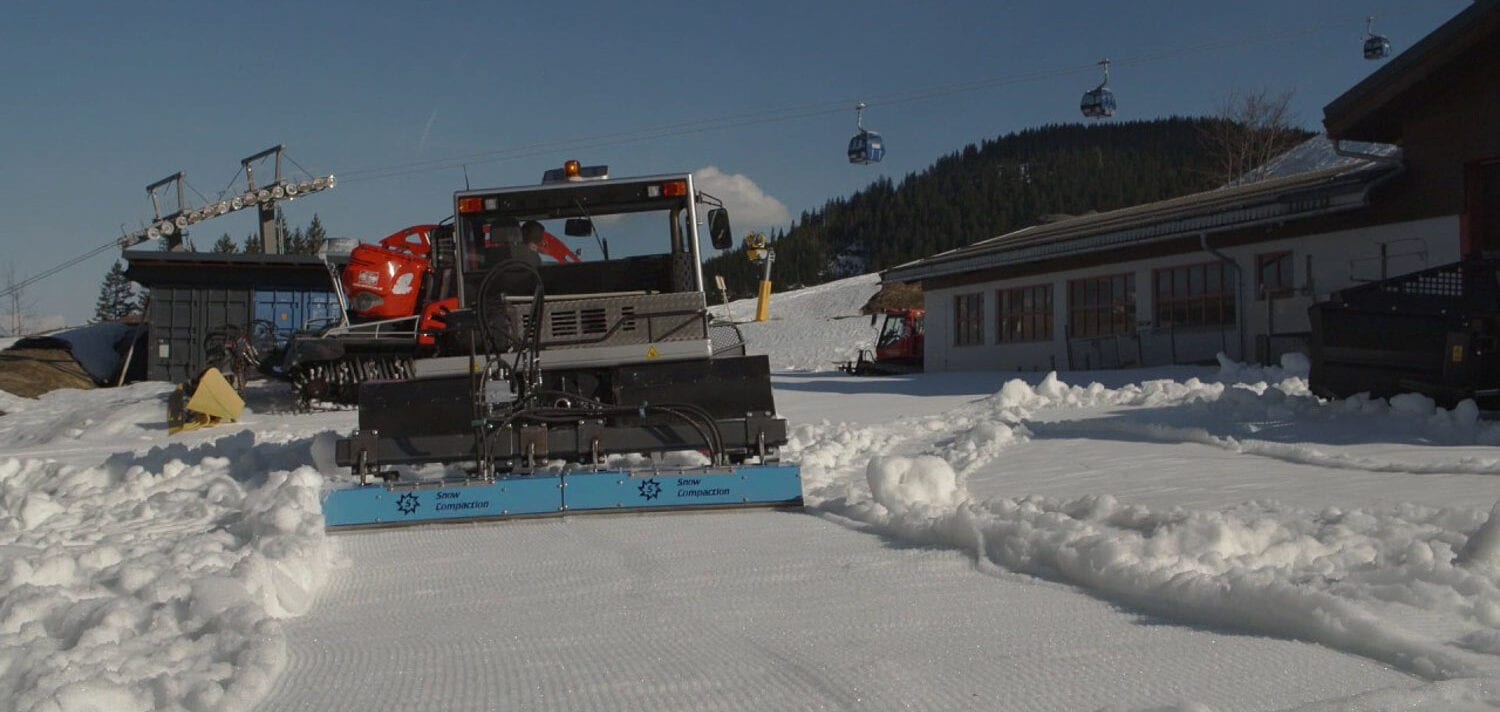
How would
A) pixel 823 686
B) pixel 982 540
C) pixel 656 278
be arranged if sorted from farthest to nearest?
pixel 656 278 < pixel 982 540 < pixel 823 686

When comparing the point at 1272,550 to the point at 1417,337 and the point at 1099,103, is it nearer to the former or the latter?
the point at 1417,337

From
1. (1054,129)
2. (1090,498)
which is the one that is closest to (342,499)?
(1090,498)

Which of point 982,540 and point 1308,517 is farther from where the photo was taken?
point 982,540

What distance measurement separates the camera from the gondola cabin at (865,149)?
97.0 feet

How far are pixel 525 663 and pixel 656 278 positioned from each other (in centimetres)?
632

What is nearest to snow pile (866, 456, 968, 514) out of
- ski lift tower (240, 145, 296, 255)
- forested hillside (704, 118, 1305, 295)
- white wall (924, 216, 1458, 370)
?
white wall (924, 216, 1458, 370)

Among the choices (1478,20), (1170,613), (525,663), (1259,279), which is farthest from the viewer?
(1259,279)

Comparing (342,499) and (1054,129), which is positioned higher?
(1054,129)

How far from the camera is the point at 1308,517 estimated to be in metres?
5.64

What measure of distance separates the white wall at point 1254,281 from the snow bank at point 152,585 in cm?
1505

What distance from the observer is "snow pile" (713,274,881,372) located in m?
45.7

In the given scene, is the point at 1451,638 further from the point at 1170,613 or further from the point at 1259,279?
the point at 1259,279

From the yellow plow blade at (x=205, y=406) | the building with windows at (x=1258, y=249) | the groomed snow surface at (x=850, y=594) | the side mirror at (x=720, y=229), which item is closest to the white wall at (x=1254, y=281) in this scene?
the building with windows at (x=1258, y=249)

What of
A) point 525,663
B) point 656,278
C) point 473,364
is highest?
point 656,278
